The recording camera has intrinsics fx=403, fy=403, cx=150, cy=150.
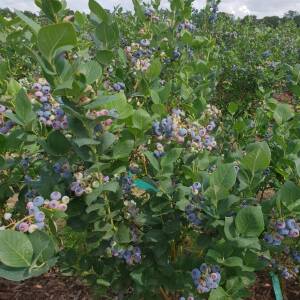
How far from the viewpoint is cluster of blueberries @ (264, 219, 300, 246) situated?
131cm

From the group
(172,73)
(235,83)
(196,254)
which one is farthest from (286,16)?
(196,254)

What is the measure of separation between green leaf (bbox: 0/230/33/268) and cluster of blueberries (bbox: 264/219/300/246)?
785mm

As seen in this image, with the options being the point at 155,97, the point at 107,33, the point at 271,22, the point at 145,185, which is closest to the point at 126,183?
the point at 145,185

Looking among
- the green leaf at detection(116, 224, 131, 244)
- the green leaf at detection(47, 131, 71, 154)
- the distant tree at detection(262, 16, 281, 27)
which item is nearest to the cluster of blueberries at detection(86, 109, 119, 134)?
the green leaf at detection(47, 131, 71, 154)

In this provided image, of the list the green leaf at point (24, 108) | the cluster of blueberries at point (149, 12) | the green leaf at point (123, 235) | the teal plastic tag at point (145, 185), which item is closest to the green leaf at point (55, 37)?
the green leaf at point (24, 108)

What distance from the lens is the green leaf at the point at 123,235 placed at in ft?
4.88

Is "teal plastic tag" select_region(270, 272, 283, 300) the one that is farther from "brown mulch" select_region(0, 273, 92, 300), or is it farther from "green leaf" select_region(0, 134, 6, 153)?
"green leaf" select_region(0, 134, 6, 153)

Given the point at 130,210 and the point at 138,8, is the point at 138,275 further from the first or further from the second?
the point at 138,8

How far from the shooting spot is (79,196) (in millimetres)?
1410

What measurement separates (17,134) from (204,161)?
74 cm

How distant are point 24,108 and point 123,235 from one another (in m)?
0.59

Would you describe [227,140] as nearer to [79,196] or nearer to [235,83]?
[79,196]

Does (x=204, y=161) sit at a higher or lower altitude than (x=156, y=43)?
lower

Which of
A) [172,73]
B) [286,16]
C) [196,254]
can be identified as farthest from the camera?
[286,16]
